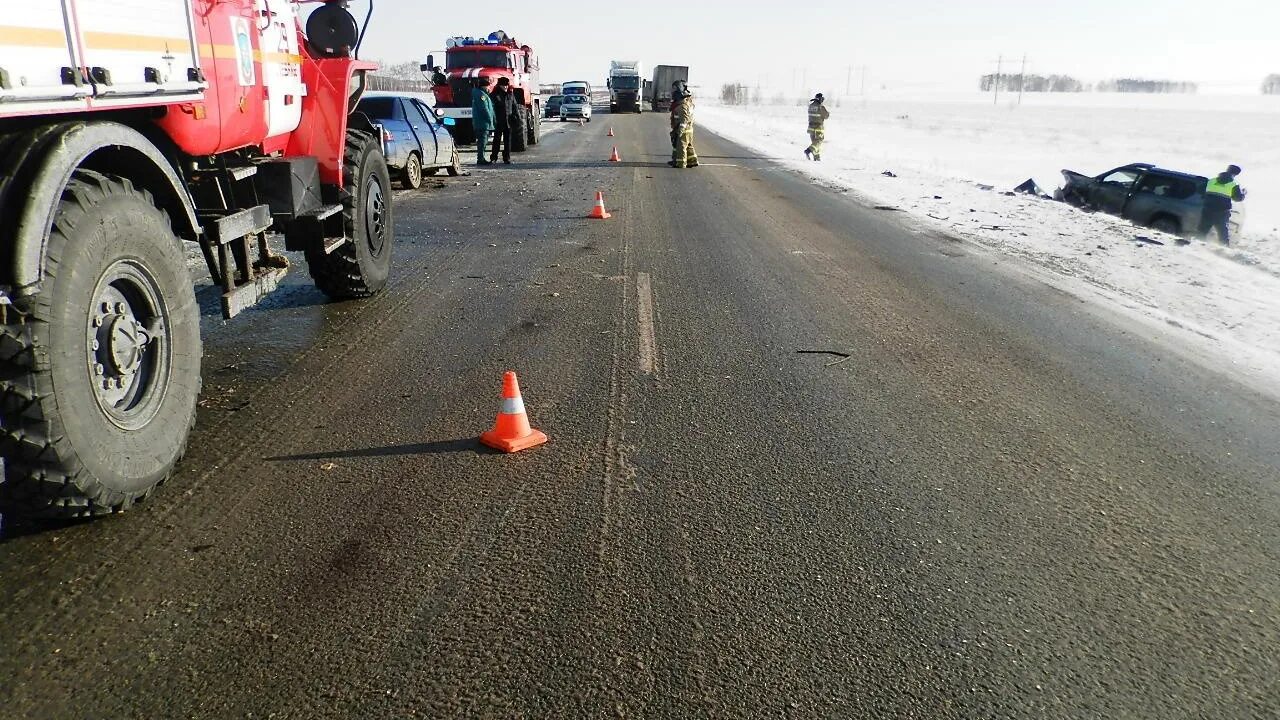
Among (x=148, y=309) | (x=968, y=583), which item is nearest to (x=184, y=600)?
(x=148, y=309)

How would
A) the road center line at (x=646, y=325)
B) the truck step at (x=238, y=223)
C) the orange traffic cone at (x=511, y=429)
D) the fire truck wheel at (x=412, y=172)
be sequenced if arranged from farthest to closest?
1. the fire truck wheel at (x=412, y=172)
2. the road center line at (x=646, y=325)
3. the truck step at (x=238, y=223)
4. the orange traffic cone at (x=511, y=429)

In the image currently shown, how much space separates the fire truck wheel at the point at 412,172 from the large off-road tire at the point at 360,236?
27.0 ft

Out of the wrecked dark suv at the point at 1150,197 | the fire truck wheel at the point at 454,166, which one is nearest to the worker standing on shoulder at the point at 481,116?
the fire truck wheel at the point at 454,166

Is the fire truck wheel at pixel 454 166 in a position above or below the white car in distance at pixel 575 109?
below

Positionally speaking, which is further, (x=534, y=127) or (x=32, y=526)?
(x=534, y=127)

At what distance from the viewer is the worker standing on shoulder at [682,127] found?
750 inches

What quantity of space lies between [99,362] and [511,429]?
1789mm

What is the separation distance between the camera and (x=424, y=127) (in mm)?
15797

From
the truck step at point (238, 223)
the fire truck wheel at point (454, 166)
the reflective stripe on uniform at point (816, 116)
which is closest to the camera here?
the truck step at point (238, 223)

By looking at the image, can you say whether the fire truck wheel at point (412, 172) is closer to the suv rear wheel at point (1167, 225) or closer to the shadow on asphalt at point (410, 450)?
the shadow on asphalt at point (410, 450)

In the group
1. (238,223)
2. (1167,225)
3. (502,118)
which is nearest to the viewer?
(238,223)

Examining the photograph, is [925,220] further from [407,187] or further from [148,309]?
[148,309]

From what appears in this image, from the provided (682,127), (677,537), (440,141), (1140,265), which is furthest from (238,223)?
(682,127)

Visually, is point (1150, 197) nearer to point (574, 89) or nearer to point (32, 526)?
point (32, 526)
